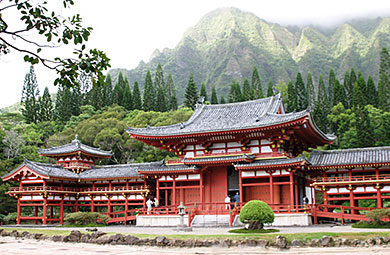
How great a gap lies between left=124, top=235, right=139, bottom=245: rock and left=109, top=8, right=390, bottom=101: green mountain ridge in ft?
359

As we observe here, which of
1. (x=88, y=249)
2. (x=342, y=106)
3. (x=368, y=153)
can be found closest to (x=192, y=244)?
(x=88, y=249)

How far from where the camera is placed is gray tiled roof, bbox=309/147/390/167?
26.8 metres

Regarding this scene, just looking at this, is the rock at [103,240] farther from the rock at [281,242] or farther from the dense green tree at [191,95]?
the dense green tree at [191,95]

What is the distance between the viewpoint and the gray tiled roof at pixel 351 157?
1053 inches

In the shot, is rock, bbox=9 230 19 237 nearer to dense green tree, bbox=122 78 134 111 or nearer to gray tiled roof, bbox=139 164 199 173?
gray tiled roof, bbox=139 164 199 173

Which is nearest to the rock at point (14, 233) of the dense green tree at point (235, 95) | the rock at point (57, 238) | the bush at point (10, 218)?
the rock at point (57, 238)

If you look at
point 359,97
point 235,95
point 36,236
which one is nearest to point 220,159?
point 36,236

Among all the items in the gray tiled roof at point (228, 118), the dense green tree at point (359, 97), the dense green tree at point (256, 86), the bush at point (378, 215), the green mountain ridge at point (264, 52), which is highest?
the green mountain ridge at point (264, 52)

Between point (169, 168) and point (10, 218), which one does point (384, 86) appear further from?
point (10, 218)

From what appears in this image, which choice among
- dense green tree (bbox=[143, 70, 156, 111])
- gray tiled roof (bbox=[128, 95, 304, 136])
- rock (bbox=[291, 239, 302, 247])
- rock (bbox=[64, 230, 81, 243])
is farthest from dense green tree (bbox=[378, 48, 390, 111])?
rock (bbox=[64, 230, 81, 243])

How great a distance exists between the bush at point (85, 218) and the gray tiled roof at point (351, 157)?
52.3 ft

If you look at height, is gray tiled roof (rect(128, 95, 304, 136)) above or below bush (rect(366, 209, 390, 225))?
above

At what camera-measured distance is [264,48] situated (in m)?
151

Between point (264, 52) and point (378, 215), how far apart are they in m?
131
